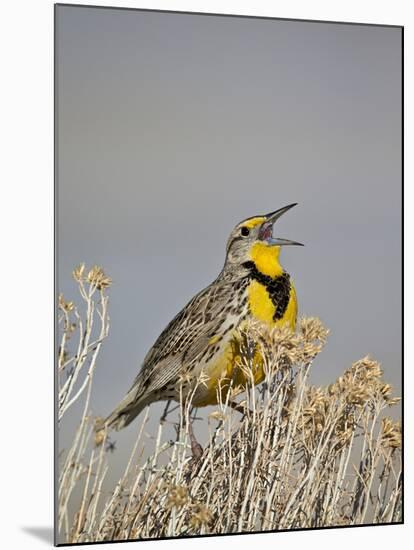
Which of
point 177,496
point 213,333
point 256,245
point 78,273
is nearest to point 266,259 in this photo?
point 256,245

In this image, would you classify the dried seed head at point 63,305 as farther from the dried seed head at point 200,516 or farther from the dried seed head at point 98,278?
the dried seed head at point 200,516

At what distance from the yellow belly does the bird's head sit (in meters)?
0.10

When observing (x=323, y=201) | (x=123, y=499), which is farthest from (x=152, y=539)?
(x=323, y=201)

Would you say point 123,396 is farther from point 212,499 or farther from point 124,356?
point 212,499

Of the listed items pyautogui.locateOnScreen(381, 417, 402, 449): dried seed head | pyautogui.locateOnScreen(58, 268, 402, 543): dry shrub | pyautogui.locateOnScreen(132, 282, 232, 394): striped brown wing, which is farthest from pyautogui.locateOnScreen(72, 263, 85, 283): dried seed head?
pyautogui.locateOnScreen(381, 417, 402, 449): dried seed head

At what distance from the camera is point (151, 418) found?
17.1ft

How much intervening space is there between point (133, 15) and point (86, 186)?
634mm

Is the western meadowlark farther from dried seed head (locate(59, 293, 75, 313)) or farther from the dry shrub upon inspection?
dried seed head (locate(59, 293, 75, 313))

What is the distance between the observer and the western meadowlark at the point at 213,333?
5.20 meters

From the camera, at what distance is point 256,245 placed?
5336 mm

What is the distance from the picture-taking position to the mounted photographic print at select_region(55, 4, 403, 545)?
5051 mm

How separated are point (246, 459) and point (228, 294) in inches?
23.4

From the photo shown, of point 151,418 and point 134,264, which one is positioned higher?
point 134,264

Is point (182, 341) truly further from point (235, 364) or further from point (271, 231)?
point (271, 231)
